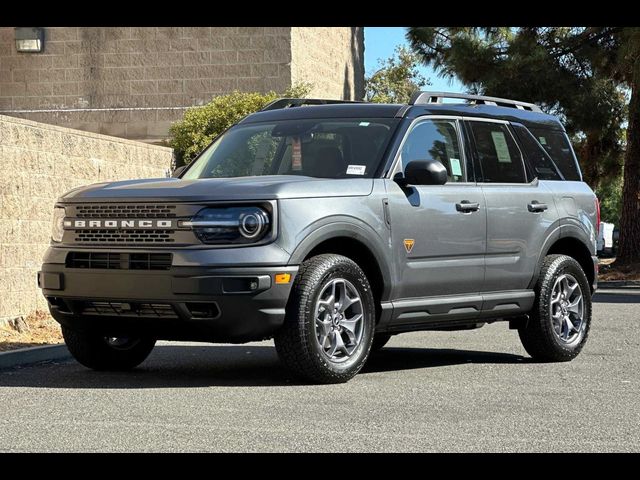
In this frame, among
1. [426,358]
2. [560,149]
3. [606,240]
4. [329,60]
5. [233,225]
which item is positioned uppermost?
[329,60]

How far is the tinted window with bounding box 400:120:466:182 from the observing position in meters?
10.0

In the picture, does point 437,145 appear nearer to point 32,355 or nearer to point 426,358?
point 426,358

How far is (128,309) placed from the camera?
29.5 ft

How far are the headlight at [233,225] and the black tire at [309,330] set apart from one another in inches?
17.6

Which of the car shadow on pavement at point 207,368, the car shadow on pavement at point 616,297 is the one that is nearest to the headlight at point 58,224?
the car shadow on pavement at point 207,368

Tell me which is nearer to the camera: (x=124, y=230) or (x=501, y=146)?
(x=124, y=230)

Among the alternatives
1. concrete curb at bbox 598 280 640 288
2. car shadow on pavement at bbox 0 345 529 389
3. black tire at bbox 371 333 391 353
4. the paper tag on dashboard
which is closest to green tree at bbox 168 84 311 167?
concrete curb at bbox 598 280 640 288

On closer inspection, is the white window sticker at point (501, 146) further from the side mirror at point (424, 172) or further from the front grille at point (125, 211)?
the front grille at point (125, 211)

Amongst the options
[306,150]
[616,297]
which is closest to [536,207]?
[306,150]

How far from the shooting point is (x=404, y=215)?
379 inches

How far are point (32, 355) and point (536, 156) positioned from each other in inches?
182

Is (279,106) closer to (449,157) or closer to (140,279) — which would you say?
(449,157)

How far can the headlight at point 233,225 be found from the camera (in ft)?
28.5
